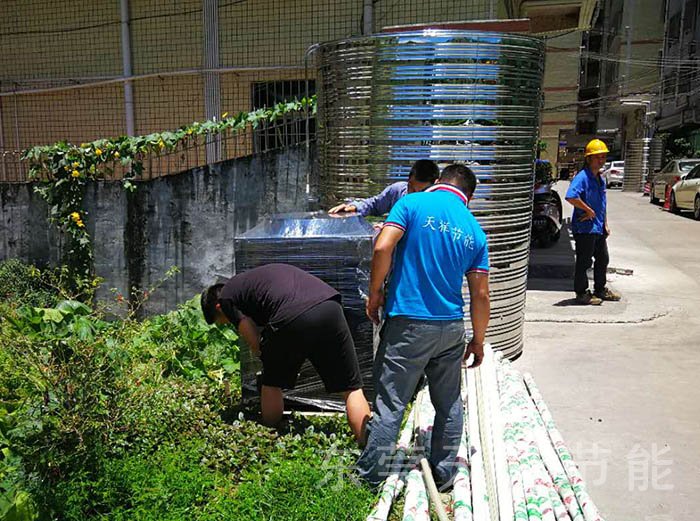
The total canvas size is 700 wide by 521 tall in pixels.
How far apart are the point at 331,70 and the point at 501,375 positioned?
311 centimetres

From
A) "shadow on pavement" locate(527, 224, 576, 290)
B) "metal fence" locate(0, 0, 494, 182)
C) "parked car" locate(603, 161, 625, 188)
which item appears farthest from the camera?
"parked car" locate(603, 161, 625, 188)

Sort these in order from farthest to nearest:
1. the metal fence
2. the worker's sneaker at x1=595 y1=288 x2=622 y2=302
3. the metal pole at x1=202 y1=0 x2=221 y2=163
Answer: the metal pole at x1=202 y1=0 x2=221 y2=163
the metal fence
the worker's sneaker at x1=595 y1=288 x2=622 y2=302

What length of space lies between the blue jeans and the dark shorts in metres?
0.36

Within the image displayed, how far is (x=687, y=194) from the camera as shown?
18469 mm

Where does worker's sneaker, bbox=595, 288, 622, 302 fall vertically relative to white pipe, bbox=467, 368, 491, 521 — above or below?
below

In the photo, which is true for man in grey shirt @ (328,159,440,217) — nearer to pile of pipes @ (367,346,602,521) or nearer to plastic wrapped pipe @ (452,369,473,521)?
pile of pipes @ (367,346,602,521)

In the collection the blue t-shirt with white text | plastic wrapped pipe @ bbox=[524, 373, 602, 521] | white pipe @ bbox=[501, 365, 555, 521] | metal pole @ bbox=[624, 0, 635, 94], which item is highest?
metal pole @ bbox=[624, 0, 635, 94]

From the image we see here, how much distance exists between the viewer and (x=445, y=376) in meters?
3.40

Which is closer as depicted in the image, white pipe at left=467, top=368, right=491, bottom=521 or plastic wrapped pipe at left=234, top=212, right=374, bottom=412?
white pipe at left=467, top=368, right=491, bottom=521

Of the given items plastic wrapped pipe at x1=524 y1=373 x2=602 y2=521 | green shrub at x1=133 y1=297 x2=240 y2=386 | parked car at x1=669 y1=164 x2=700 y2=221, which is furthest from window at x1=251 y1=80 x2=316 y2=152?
parked car at x1=669 y1=164 x2=700 y2=221

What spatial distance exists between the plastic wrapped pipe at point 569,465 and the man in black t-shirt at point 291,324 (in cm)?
118

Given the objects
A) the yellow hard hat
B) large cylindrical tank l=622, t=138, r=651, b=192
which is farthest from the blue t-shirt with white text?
large cylindrical tank l=622, t=138, r=651, b=192

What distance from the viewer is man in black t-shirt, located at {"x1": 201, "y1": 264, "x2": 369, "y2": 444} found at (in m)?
3.68

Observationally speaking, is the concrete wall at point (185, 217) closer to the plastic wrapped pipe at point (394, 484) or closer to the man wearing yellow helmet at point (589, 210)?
the man wearing yellow helmet at point (589, 210)
